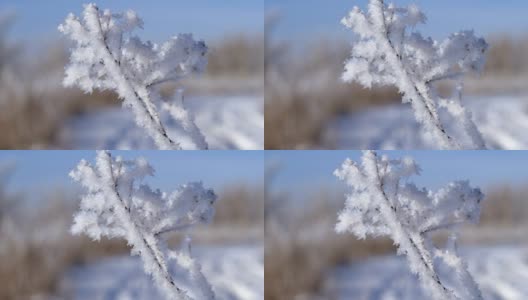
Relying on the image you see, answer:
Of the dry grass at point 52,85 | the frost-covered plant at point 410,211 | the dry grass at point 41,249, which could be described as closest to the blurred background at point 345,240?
the frost-covered plant at point 410,211

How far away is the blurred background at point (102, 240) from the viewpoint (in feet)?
6.81

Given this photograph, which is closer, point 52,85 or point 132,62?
point 132,62

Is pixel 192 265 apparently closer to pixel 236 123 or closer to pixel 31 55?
pixel 236 123

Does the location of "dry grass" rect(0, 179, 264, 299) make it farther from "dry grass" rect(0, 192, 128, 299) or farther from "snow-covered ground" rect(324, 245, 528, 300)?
"snow-covered ground" rect(324, 245, 528, 300)

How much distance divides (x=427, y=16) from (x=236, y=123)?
52 cm

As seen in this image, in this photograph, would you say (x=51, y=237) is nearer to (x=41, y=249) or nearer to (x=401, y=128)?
(x=41, y=249)

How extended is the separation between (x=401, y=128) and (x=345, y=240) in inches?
13.0

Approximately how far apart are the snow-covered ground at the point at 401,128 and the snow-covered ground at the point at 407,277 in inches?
12.6

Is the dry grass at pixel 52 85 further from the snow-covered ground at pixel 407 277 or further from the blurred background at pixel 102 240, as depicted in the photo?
the snow-covered ground at pixel 407 277

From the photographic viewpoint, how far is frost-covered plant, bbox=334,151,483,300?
6.06 ft

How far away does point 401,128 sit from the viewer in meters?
2.11

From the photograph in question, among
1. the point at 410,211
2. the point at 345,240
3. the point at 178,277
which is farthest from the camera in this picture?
the point at 345,240

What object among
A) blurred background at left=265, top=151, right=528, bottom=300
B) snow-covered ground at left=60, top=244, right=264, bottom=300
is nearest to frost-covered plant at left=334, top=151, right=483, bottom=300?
blurred background at left=265, top=151, right=528, bottom=300

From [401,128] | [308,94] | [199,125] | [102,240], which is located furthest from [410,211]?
[102,240]
